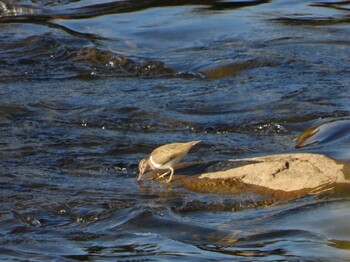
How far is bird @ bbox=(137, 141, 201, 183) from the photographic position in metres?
7.59

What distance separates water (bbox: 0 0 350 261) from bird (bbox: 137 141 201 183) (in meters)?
0.13

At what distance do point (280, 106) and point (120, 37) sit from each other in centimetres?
344

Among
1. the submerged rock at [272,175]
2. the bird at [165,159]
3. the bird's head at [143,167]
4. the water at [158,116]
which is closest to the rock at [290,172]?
the submerged rock at [272,175]

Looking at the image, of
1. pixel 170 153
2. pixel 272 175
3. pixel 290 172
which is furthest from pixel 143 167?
pixel 290 172

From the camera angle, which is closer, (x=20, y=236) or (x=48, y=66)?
(x=20, y=236)

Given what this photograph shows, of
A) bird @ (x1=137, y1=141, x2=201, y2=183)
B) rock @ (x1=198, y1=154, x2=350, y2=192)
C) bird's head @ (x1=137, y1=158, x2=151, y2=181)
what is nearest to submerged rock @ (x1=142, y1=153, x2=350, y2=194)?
rock @ (x1=198, y1=154, x2=350, y2=192)

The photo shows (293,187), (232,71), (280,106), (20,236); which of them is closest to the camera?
(20,236)

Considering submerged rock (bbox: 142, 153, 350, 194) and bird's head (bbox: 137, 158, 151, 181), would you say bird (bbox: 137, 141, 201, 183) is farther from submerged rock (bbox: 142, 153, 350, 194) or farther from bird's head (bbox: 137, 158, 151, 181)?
submerged rock (bbox: 142, 153, 350, 194)

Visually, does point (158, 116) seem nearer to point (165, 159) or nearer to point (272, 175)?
point (165, 159)

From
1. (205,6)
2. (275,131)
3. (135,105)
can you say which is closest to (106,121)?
(135,105)

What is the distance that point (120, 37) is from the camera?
505 inches

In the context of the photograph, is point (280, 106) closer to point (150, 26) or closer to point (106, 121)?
point (106, 121)

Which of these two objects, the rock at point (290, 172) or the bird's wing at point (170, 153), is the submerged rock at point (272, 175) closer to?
the rock at point (290, 172)

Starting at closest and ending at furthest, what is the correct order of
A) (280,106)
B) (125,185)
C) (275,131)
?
(125,185)
(275,131)
(280,106)
